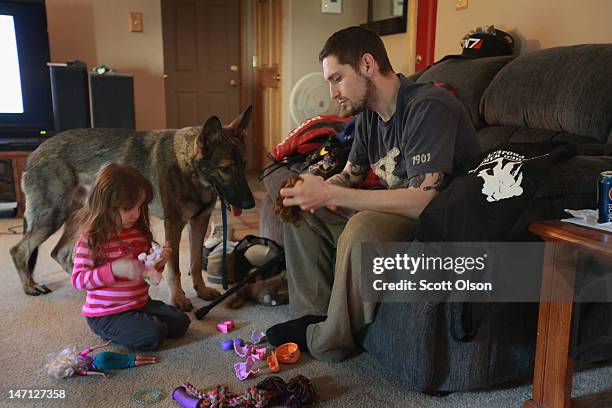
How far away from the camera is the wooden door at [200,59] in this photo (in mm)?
5719

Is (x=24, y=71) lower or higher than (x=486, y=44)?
lower

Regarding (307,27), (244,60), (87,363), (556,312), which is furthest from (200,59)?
(556,312)

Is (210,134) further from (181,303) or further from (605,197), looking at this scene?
(605,197)

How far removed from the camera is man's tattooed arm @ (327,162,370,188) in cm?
194

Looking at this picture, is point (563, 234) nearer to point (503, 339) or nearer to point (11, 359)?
point (503, 339)

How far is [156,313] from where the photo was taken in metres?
1.89

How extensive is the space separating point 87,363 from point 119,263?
0.33 m

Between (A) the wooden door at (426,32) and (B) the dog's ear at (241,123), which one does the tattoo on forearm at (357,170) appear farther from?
(A) the wooden door at (426,32)

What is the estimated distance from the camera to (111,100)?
12.2ft

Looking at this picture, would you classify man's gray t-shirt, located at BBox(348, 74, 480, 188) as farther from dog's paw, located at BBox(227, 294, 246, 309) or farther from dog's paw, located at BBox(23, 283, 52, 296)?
dog's paw, located at BBox(23, 283, 52, 296)

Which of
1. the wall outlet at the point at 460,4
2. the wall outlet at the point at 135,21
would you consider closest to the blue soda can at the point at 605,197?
the wall outlet at the point at 460,4

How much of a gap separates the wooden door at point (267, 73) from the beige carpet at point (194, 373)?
3.42 meters

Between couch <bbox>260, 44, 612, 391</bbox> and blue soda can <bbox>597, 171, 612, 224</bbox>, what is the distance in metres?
0.11

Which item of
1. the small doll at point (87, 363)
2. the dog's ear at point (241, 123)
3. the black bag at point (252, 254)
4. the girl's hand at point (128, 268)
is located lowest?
the small doll at point (87, 363)
